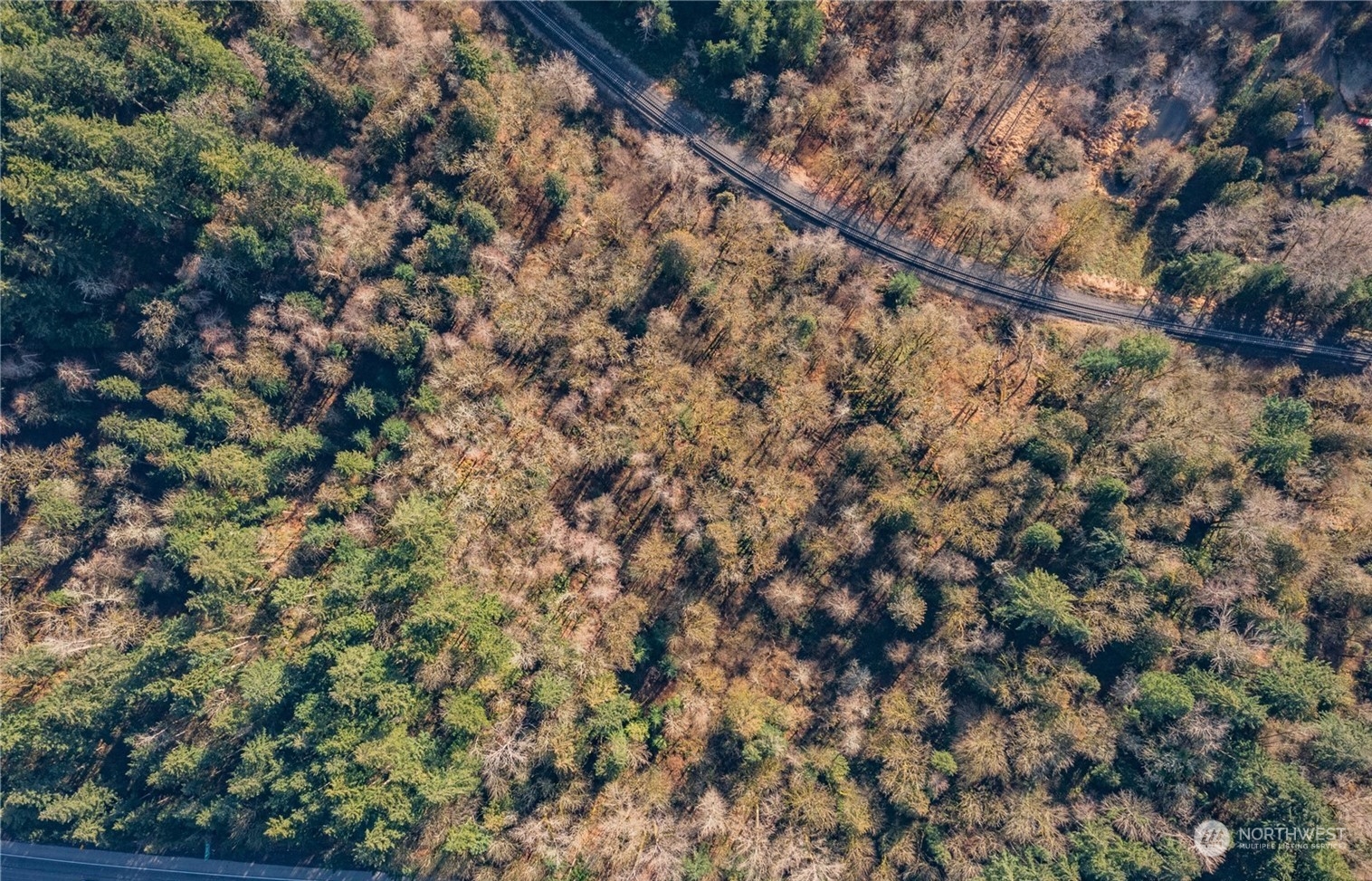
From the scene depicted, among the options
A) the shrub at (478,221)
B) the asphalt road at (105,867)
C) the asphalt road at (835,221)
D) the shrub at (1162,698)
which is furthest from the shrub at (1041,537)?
the asphalt road at (105,867)

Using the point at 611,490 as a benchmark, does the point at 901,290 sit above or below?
above

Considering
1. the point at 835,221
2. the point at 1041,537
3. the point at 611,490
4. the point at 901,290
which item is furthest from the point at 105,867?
the point at 835,221

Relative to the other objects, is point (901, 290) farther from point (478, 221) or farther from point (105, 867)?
point (105, 867)

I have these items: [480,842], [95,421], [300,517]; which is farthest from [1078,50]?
[95,421]

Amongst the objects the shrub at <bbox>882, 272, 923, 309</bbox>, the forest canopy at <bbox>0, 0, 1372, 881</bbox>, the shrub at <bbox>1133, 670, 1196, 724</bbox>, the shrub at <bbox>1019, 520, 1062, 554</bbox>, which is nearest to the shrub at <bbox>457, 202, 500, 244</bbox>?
the forest canopy at <bbox>0, 0, 1372, 881</bbox>

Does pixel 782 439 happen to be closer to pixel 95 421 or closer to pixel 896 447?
pixel 896 447

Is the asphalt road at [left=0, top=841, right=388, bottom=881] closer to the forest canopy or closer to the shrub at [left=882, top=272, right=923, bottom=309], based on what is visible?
the forest canopy
